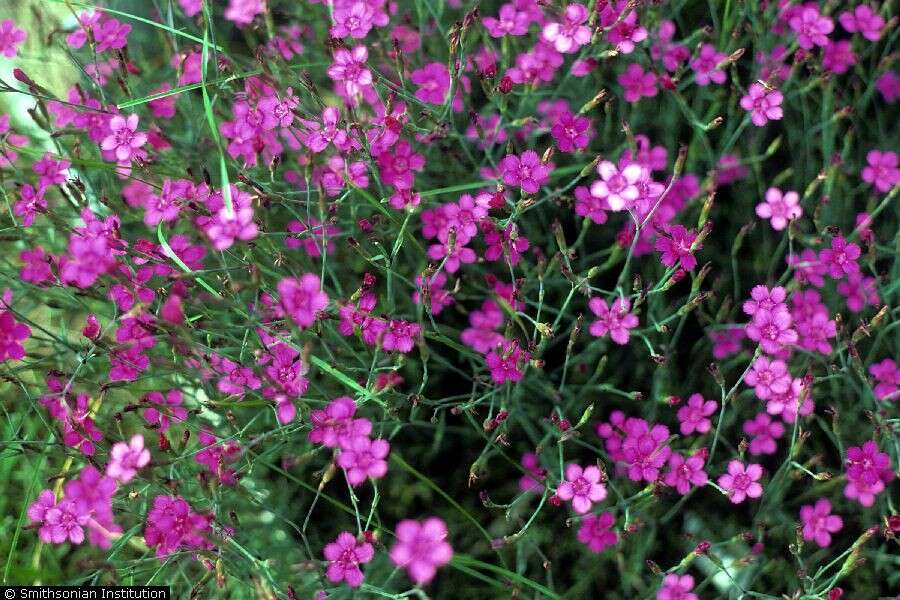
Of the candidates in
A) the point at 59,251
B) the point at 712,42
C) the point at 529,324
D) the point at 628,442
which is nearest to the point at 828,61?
the point at 712,42

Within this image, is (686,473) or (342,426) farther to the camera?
(686,473)

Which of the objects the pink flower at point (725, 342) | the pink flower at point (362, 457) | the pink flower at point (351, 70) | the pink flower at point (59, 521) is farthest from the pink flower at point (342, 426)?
the pink flower at point (725, 342)

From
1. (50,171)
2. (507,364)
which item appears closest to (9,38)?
(50,171)

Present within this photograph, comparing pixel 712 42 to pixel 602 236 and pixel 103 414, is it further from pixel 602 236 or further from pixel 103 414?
pixel 103 414

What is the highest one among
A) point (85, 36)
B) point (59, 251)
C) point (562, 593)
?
point (85, 36)

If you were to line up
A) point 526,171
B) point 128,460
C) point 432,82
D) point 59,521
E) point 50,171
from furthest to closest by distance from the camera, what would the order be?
point 432,82, point 50,171, point 526,171, point 59,521, point 128,460

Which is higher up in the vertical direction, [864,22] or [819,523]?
[864,22]

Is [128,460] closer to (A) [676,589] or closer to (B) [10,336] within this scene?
(B) [10,336]
